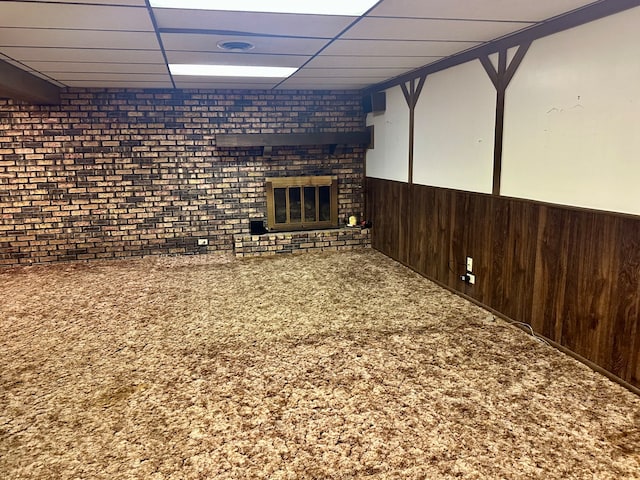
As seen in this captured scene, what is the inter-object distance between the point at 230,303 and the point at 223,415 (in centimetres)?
195

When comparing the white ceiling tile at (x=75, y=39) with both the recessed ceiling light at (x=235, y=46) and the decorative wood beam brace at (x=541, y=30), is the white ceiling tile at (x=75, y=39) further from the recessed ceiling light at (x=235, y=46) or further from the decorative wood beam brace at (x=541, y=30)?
the decorative wood beam brace at (x=541, y=30)

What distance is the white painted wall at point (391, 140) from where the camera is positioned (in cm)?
575

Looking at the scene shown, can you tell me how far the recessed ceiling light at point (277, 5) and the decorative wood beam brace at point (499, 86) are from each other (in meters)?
1.47

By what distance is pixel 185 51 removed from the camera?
396 centimetres

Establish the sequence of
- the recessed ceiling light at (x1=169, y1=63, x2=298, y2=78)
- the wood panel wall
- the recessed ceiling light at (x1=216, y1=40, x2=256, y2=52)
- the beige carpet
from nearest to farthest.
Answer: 1. the beige carpet
2. the wood panel wall
3. the recessed ceiling light at (x1=216, y1=40, x2=256, y2=52)
4. the recessed ceiling light at (x1=169, y1=63, x2=298, y2=78)

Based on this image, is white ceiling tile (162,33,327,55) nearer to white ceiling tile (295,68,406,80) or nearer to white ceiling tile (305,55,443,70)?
white ceiling tile (305,55,443,70)

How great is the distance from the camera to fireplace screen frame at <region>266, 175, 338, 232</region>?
6.82 m

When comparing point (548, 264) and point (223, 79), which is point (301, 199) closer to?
point (223, 79)

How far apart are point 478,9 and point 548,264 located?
1.85m

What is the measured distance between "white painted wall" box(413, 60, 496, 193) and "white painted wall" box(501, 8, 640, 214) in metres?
0.32

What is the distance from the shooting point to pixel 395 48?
402cm

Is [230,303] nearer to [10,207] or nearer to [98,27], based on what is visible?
[98,27]

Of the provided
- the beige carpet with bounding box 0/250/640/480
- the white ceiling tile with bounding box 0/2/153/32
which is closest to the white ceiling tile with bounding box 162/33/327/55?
the white ceiling tile with bounding box 0/2/153/32

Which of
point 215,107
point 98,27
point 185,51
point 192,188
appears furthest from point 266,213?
point 98,27
